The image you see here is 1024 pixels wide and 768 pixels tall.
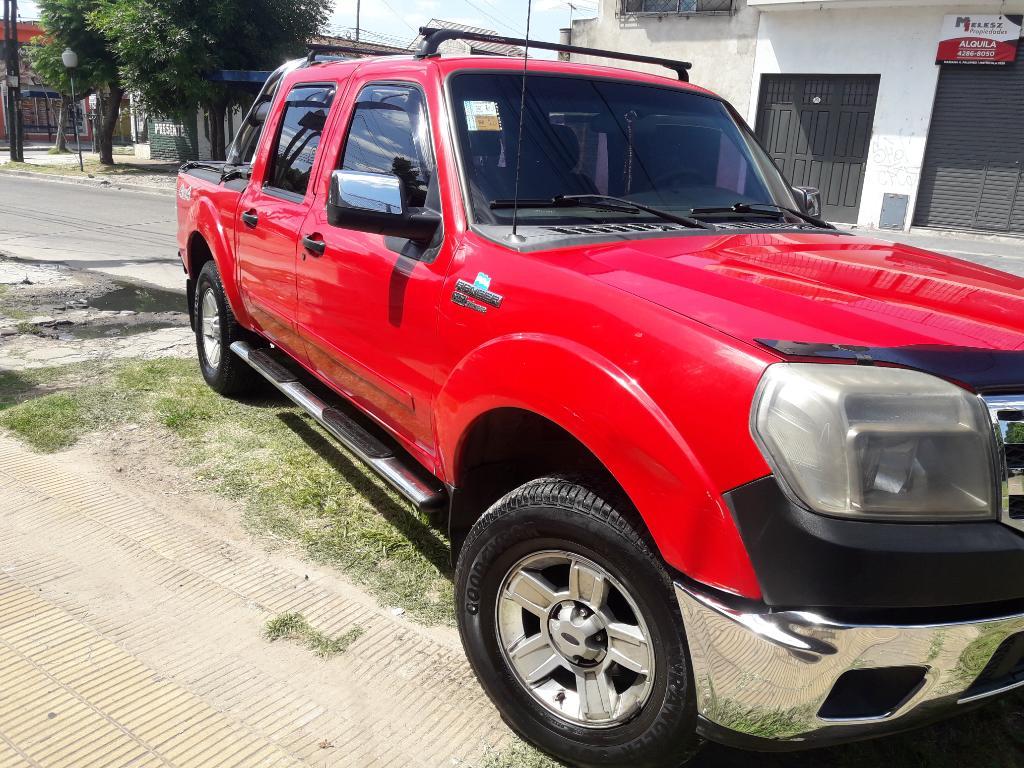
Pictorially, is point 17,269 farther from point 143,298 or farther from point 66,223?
point 66,223

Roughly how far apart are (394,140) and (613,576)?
6.29 ft

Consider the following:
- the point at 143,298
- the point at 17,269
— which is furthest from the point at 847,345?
the point at 17,269

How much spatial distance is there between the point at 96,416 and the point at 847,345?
448 cm

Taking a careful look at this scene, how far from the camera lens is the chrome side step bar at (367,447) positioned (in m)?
2.80

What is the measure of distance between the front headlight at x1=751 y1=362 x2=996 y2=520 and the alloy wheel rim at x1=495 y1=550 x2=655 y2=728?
1.84 feet

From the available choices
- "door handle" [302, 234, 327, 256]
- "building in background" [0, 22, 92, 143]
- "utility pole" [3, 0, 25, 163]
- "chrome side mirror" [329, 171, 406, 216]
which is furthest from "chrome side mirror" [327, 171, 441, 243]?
"building in background" [0, 22, 92, 143]

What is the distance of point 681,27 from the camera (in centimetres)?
2041

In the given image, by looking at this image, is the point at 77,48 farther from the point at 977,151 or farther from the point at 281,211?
the point at 281,211

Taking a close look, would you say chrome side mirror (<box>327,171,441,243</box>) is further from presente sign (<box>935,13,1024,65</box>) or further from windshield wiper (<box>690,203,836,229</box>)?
presente sign (<box>935,13,1024,65</box>)

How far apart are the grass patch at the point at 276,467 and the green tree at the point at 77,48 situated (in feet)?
74.8

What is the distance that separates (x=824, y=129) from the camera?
19.0 m

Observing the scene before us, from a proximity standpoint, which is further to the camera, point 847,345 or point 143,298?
point 143,298

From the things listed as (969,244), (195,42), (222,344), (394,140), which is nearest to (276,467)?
(222,344)

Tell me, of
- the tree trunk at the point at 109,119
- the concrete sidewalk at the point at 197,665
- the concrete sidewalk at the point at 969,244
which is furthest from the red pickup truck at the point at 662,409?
the tree trunk at the point at 109,119
